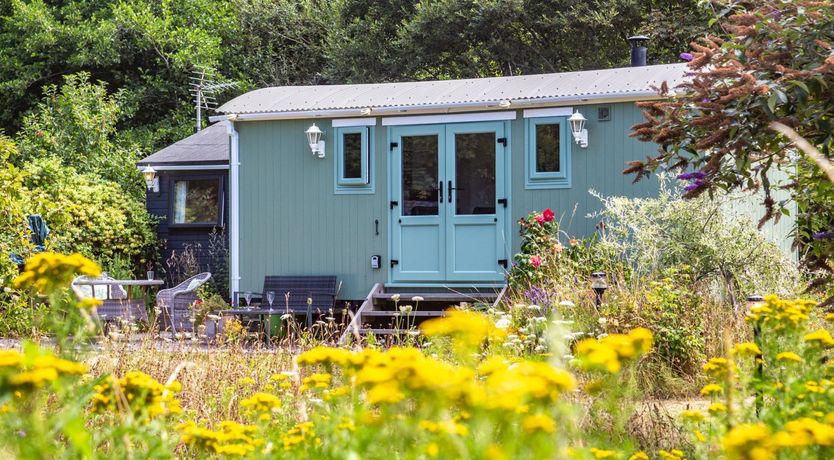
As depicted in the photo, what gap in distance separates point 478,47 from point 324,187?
34.6ft

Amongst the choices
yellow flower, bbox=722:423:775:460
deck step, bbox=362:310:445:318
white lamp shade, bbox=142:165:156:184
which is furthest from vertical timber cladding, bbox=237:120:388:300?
yellow flower, bbox=722:423:775:460

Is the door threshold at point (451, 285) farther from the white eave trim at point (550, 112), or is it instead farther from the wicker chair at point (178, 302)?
the wicker chair at point (178, 302)

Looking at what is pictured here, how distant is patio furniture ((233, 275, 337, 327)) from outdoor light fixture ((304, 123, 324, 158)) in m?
1.53

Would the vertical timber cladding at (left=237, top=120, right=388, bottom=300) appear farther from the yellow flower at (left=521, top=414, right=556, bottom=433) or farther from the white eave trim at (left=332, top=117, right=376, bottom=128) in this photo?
the yellow flower at (left=521, top=414, right=556, bottom=433)

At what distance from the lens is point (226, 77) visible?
24.4 metres

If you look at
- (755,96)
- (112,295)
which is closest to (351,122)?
(112,295)

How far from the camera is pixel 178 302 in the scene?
12.9m

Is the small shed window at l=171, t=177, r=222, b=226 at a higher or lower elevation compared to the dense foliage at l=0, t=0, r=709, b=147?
lower

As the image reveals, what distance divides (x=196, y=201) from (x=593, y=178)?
7705 millimetres

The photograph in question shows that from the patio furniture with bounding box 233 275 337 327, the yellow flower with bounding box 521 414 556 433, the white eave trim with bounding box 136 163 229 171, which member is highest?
the white eave trim with bounding box 136 163 229 171

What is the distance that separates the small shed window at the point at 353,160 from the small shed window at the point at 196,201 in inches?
176

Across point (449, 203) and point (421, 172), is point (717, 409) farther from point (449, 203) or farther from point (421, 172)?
point (421, 172)

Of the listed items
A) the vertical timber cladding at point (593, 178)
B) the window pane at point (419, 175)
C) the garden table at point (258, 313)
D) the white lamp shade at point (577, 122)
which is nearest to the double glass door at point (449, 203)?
the window pane at point (419, 175)

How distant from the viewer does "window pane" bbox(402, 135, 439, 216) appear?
12.0 meters
